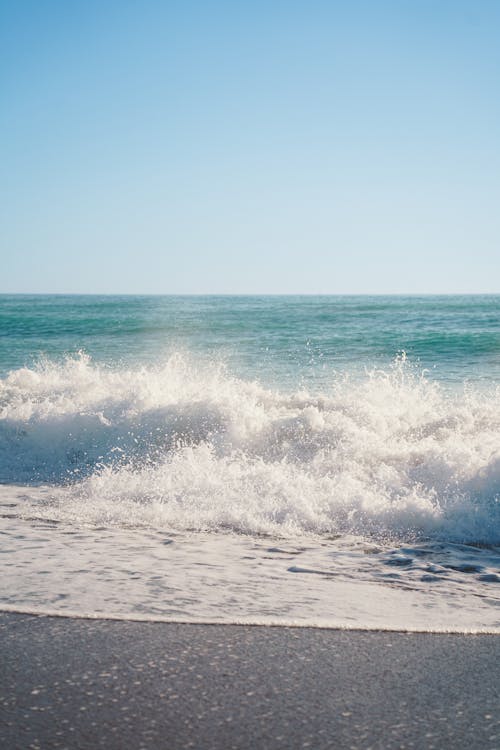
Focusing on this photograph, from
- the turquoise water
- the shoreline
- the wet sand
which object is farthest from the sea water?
the turquoise water

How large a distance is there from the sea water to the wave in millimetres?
26

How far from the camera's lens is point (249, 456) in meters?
8.48

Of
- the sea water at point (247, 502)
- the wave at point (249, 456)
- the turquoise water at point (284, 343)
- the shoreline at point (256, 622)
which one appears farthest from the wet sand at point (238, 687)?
the turquoise water at point (284, 343)

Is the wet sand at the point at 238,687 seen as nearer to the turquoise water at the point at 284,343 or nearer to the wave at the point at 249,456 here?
the wave at the point at 249,456

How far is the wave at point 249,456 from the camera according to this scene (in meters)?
5.82

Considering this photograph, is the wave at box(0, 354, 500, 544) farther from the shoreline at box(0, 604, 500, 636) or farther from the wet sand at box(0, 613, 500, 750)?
the wet sand at box(0, 613, 500, 750)

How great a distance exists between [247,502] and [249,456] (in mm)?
2386

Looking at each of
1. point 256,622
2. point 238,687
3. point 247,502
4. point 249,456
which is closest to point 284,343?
point 249,456

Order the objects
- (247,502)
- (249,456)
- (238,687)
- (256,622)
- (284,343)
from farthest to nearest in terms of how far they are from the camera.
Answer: (284,343), (249,456), (247,502), (256,622), (238,687)

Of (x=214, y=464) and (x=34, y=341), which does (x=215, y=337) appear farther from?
(x=214, y=464)

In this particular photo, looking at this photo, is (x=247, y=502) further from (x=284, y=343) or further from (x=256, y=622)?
(x=284, y=343)

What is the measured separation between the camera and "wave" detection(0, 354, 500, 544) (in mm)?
5824

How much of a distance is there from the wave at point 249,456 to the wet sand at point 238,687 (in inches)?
93.2

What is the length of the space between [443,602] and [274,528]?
6.47 ft
